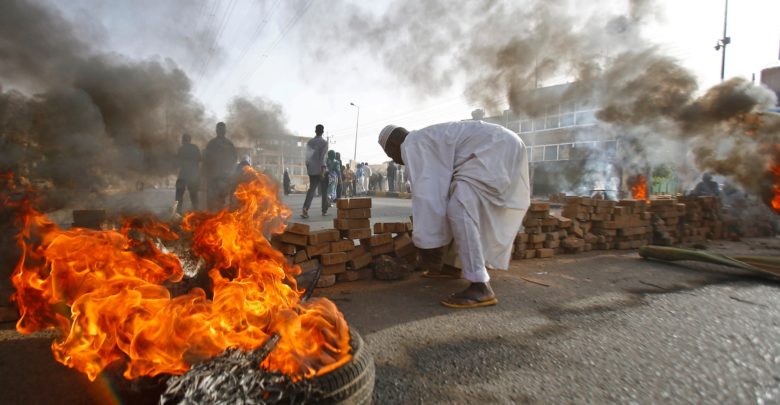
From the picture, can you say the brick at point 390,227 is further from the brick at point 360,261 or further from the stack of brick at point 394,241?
the brick at point 360,261

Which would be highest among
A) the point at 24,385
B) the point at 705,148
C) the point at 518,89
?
the point at 518,89

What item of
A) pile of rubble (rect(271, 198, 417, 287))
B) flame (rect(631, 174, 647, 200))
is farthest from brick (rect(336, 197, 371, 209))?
flame (rect(631, 174, 647, 200))

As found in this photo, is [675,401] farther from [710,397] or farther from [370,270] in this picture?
[370,270]

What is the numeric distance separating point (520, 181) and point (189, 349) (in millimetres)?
3247

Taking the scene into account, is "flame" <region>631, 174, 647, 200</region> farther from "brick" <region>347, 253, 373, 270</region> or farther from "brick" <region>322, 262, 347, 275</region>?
"brick" <region>322, 262, 347, 275</region>

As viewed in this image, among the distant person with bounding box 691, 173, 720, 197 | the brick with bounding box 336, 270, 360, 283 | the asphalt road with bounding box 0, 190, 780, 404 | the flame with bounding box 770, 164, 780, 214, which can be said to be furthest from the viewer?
the distant person with bounding box 691, 173, 720, 197

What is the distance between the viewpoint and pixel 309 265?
3.91 metres

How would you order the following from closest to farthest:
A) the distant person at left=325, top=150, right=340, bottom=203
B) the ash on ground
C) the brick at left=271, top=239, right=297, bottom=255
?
the ash on ground → the brick at left=271, top=239, right=297, bottom=255 → the distant person at left=325, top=150, right=340, bottom=203

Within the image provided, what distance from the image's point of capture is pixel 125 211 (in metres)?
4.05

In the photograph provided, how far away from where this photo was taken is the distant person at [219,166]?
18.1 feet

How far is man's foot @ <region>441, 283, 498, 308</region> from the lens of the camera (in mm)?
3432

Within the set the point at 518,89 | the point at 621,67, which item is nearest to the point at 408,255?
the point at 518,89

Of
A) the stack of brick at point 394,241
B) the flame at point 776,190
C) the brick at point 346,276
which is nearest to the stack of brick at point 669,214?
the flame at point 776,190

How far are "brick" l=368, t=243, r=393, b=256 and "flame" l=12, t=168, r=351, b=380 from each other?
1.47m
